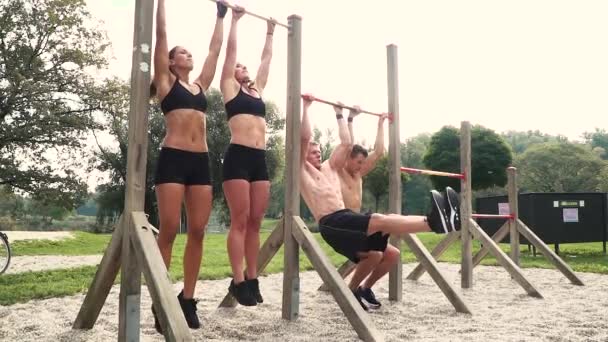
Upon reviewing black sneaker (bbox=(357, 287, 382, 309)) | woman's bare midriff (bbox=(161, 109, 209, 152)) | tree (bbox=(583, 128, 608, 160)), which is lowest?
black sneaker (bbox=(357, 287, 382, 309))

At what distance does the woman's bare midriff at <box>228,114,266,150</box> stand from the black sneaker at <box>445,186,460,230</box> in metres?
1.57

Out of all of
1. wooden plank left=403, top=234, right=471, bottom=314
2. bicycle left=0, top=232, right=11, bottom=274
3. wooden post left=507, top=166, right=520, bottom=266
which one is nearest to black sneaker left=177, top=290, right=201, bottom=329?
wooden plank left=403, top=234, right=471, bottom=314

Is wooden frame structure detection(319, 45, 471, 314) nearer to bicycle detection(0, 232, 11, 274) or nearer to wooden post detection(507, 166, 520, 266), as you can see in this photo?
wooden post detection(507, 166, 520, 266)

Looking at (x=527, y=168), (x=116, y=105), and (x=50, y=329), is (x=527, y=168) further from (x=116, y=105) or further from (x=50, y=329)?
(x=50, y=329)

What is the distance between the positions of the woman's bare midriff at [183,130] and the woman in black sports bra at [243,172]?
45 centimetres

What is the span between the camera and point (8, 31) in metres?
15.6

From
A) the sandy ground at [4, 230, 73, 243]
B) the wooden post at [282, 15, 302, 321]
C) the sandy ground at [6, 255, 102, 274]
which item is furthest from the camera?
the sandy ground at [4, 230, 73, 243]

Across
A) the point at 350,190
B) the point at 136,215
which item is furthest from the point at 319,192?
the point at 136,215

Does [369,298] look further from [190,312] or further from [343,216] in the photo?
[190,312]

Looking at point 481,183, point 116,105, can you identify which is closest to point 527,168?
point 481,183

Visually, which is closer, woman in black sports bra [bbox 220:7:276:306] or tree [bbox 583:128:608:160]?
woman in black sports bra [bbox 220:7:276:306]

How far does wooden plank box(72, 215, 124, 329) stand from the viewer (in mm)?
3564

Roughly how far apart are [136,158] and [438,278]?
318 centimetres

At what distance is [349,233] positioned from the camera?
4.50m
